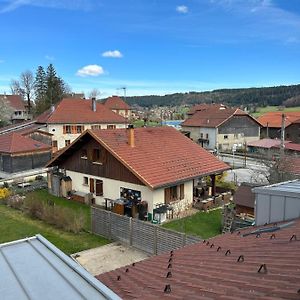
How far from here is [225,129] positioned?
54531 millimetres

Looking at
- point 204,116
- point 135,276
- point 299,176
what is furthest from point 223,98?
point 135,276

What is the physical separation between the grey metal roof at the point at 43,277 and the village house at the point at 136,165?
13.0m

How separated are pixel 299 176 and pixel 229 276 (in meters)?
19.2

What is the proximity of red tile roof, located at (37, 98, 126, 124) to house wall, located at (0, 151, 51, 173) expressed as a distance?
35.4ft

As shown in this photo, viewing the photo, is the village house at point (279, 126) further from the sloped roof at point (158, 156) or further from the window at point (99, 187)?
the window at point (99, 187)

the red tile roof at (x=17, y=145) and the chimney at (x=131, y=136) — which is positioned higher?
the chimney at (x=131, y=136)

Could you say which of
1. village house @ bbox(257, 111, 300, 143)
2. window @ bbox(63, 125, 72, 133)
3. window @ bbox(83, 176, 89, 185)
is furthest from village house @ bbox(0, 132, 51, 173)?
village house @ bbox(257, 111, 300, 143)

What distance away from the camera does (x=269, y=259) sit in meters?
4.54

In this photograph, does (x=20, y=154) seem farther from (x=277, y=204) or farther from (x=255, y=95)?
(x=255, y=95)

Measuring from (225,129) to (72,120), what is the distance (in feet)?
78.8

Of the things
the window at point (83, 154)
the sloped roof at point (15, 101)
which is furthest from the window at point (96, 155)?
the sloped roof at point (15, 101)

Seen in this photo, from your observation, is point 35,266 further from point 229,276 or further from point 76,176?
point 76,176

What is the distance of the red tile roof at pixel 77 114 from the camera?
44.2 meters

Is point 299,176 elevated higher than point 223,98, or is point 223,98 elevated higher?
point 223,98
